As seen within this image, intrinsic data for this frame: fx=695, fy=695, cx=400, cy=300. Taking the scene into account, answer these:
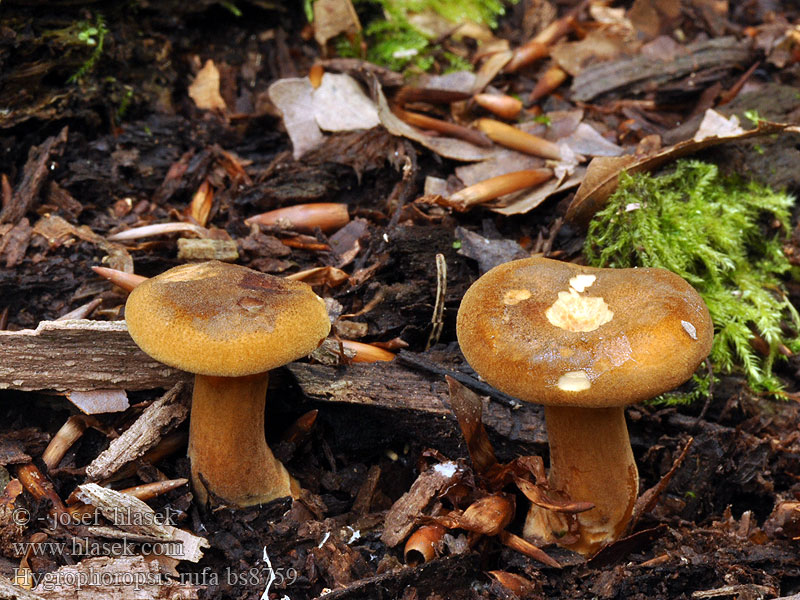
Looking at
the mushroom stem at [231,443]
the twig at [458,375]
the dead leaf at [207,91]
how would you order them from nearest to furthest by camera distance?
the mushroom stem at [231,443] < the twig at [458,375] < the dead leaf at [207,91]

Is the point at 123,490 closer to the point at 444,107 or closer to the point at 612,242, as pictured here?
the point at 612,242

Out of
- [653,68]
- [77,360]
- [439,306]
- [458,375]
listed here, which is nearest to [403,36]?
[653,68]

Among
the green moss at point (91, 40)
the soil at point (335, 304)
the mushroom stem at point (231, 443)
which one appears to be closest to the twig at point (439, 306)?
the soil at point (335, 304)

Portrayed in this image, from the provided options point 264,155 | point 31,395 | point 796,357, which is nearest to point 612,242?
point 796,357

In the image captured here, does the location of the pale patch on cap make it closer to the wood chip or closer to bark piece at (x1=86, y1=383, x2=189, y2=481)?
bark piece at (x1=86, y1=383, x2=189, y2=481)

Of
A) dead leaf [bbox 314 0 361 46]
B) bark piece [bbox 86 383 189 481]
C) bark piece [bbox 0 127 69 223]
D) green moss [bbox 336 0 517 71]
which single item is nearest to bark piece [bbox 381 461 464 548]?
bark piece [bbox 86 383 189 481]

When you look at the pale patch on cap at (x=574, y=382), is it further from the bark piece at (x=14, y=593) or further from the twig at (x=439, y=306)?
the bark piece at (x=14, y=593)
